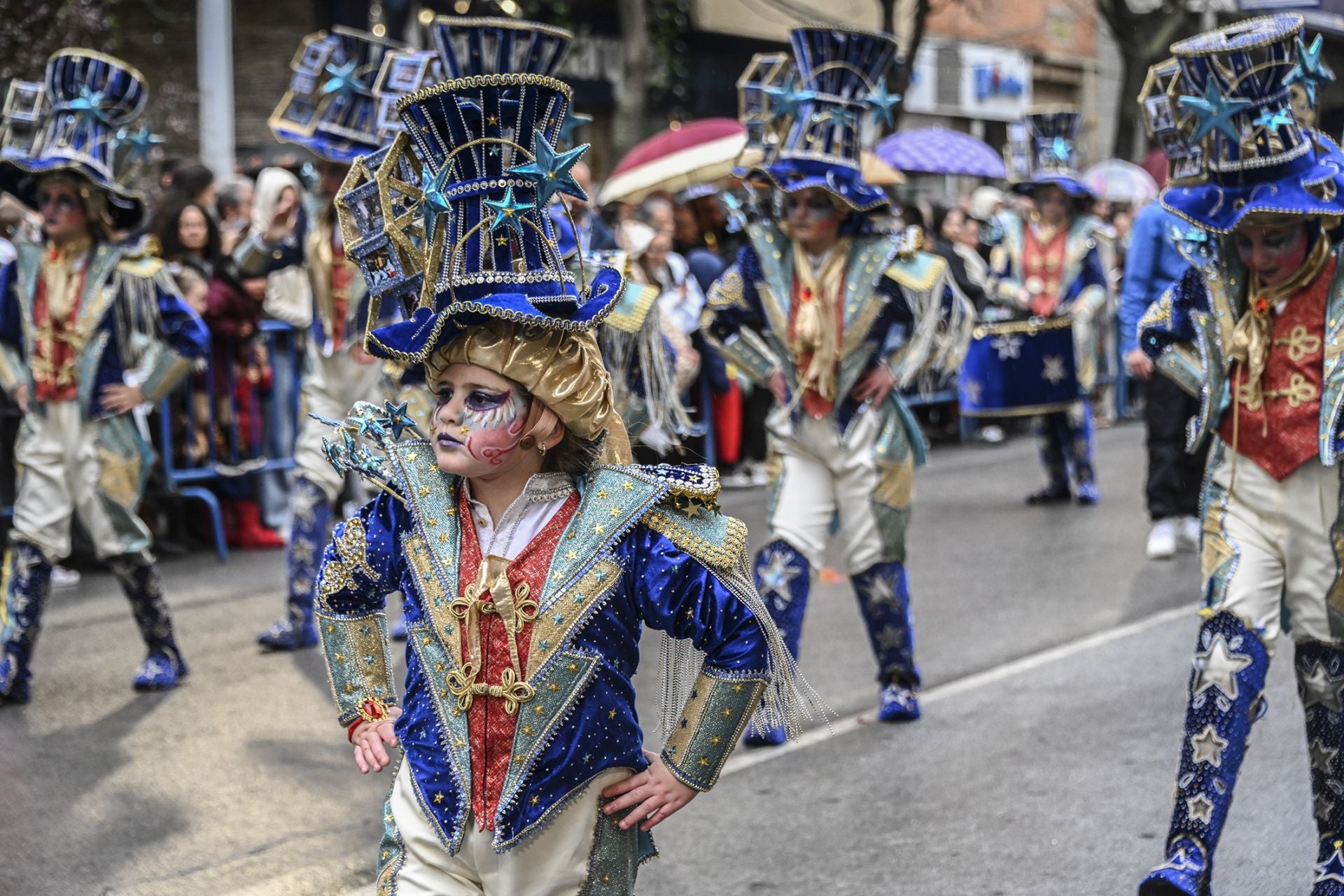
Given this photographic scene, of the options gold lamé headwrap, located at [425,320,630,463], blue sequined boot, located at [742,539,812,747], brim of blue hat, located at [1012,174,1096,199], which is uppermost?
brim of blue hat, located at [1012,174,1096,199]

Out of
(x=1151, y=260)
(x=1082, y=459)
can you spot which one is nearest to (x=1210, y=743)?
(x=1151, y=260)

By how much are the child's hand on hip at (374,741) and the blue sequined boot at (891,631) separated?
10.8ft

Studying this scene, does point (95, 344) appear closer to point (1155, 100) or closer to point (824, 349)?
point (824, 349)

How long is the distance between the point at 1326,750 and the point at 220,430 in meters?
7.06

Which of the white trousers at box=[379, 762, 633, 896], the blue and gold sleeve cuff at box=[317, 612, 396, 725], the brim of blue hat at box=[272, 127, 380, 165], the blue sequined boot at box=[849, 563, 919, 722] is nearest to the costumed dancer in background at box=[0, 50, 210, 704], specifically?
the brim of blue hat at box=[272, 127, 380, 165]

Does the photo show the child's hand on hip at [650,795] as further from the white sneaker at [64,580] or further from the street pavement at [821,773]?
the white sneaker at [64,580]

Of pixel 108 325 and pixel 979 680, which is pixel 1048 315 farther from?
pixel 108 325

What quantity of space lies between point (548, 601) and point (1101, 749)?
3439 mm

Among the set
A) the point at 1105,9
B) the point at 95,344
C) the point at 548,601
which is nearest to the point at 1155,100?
the point at 548,601

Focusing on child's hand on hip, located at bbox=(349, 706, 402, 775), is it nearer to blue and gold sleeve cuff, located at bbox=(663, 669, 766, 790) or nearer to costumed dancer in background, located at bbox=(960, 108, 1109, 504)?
blue and gold sleeve cuff, located at bbox=(663, 669, 766, 790)

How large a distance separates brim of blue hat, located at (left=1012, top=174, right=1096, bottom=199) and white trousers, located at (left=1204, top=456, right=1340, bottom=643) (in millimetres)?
7729

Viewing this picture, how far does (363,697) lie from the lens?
10.7 feet

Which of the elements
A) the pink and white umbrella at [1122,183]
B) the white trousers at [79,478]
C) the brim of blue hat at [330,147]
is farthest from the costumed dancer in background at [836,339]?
the pink and white umbrella at [1122,183]

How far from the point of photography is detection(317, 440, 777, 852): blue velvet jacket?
3027 millimetres
